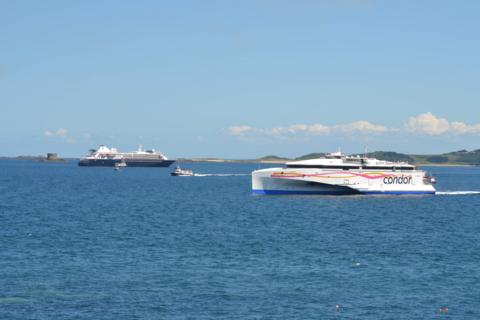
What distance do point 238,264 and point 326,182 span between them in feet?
211

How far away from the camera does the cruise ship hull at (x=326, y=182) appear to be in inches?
4341

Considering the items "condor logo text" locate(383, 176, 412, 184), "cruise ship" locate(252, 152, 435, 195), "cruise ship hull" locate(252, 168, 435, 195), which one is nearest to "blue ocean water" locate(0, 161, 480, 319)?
"cruise ship hull" locate(252, 168, 435, 195)

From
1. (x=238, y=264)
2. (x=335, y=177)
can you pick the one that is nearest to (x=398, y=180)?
(x=335, y=177)

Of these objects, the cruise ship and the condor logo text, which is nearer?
the cruise ship

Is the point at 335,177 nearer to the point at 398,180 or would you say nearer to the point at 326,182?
the point at 326,182

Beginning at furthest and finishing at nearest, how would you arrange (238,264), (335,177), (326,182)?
(335,177), (326,182), (238,264)

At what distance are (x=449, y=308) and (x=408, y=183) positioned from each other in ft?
275

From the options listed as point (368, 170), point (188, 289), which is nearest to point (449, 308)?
point (188, 289)

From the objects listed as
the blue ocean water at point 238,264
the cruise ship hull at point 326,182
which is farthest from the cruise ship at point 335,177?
the blue ocean water at point 238,264

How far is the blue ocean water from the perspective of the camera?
36406 millimetres

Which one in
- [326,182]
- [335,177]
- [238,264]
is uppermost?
[335,177]

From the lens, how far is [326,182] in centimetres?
11081

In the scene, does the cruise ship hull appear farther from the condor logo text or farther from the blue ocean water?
the blue ocean water

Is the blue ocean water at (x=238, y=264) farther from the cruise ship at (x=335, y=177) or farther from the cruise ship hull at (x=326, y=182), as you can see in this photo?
the cruise ship at (x=335, y=177)
